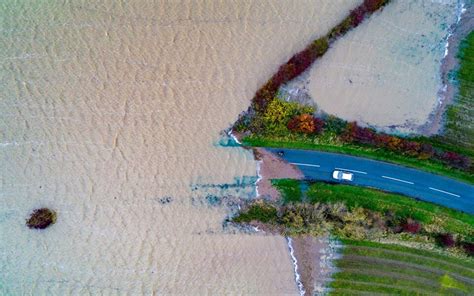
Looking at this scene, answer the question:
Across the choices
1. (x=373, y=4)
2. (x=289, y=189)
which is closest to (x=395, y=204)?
(x=289, y=189)

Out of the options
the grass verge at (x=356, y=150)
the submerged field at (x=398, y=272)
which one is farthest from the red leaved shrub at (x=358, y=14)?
the submerged field at (x=398, y=272)

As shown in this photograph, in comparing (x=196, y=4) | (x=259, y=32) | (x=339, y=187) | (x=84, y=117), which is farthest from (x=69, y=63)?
(x=339, y=187)

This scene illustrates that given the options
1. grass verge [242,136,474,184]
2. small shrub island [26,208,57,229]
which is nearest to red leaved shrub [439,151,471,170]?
grass verge [242,136,474,184]

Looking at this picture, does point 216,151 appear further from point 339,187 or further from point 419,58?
point 419,58

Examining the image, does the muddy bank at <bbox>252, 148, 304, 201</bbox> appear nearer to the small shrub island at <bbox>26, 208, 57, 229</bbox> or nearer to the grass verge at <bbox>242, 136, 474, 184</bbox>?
the grass verge at <bbox>242, 136, 474, 184</bbox>

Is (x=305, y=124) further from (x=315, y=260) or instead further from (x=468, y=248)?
(x=468, y=248)

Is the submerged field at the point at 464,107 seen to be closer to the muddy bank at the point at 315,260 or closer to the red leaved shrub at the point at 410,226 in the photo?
the red leaved shrub at the point at 410,226
